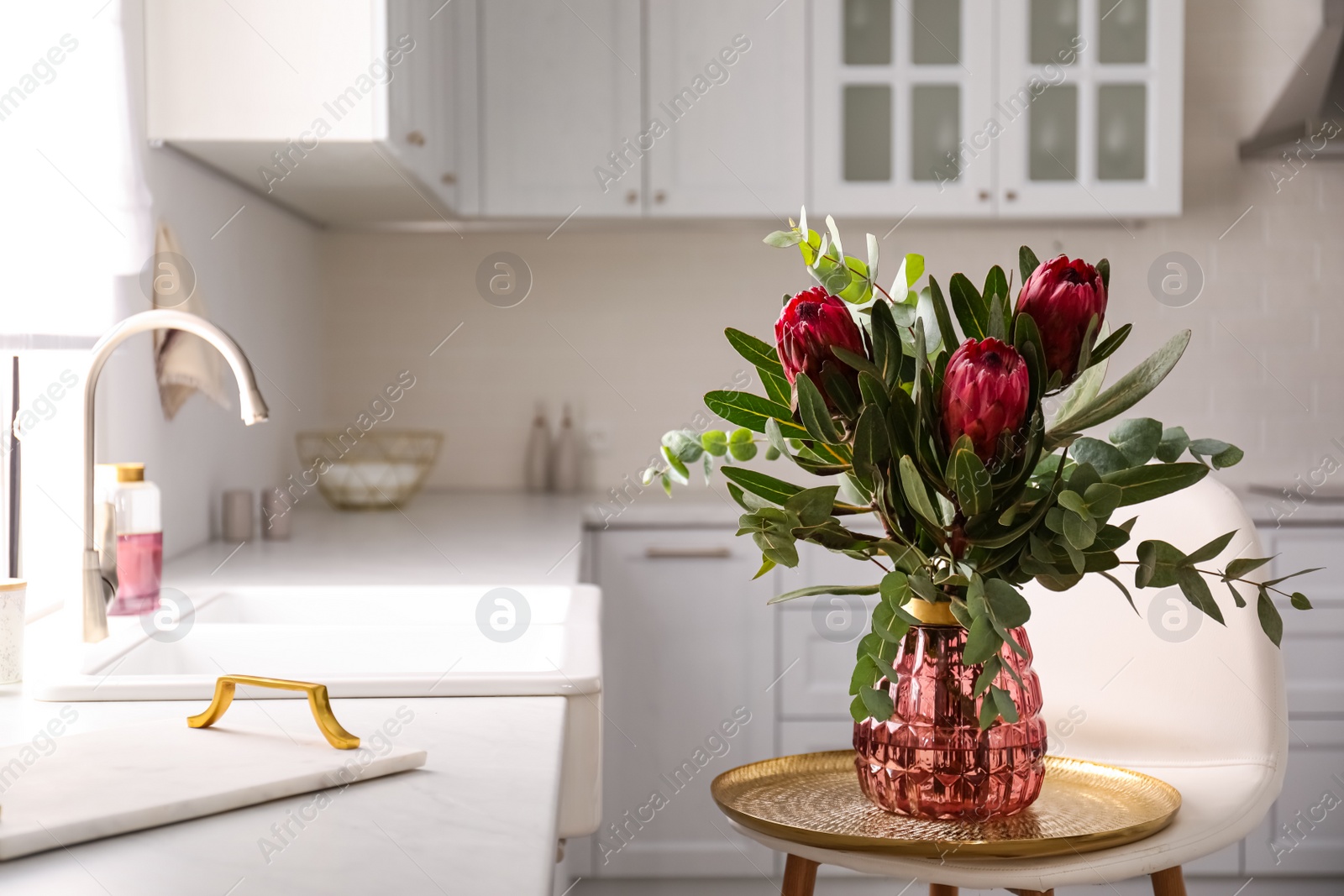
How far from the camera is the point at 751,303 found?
117 inches

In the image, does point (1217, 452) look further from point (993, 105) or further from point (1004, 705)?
point (993, 105)

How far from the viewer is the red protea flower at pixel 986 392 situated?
0.62m

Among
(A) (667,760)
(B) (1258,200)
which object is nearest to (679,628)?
(A) (667,760)

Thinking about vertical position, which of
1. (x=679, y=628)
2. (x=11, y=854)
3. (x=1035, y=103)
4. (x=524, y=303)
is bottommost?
(x=679, y=628)

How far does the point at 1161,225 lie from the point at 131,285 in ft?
7.81

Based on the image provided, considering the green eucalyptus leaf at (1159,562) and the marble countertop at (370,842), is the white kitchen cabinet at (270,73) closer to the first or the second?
the marble countertop at (370,842)

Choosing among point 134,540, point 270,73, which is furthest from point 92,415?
point 270,73

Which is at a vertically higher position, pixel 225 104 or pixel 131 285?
pixel 225 104

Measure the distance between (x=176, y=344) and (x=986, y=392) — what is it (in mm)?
1533

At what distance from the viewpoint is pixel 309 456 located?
2564mm

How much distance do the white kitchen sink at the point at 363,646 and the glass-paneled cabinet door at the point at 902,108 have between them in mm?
1464

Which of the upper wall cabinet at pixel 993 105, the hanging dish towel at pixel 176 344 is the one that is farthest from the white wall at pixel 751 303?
the hanging dish towel at pixel 176 344

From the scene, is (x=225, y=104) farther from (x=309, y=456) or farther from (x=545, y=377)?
(x=545, y=377)

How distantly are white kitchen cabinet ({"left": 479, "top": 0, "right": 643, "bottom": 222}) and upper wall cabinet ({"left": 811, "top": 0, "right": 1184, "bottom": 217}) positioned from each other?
43cm
